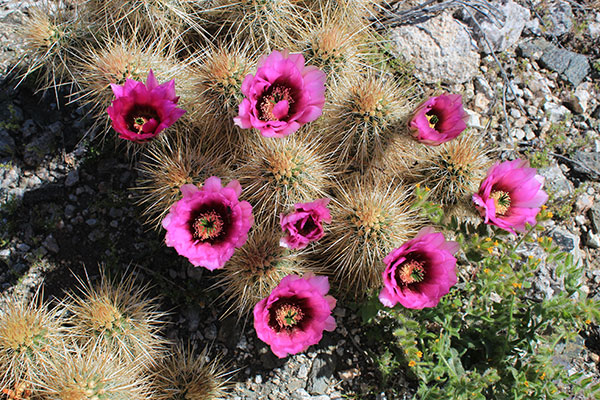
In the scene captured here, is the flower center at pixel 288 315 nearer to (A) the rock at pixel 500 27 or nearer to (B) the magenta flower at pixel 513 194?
(B) the magenta flower at pixel 513 194

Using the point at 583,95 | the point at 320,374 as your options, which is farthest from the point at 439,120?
the point at 583,95

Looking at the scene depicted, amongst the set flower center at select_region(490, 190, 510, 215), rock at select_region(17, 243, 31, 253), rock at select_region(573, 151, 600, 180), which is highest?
flower center at select_region(490, 190, 510, 215)

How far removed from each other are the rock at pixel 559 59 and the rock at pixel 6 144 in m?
4.23

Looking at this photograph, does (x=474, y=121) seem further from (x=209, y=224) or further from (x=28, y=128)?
(x=28, y=128)

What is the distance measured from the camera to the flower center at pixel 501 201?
2.83m

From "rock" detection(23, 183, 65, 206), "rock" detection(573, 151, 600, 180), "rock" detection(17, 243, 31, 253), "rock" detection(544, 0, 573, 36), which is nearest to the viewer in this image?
"rock" detection(17, 243, 31, 253)

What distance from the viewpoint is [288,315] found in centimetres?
258

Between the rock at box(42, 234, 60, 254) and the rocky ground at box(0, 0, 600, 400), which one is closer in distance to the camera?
the rocky ground at box(0, 0, 600, 400)

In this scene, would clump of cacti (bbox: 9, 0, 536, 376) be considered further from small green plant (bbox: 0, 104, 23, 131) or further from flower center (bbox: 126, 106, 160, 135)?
small green plant (bbox: 0, 104, 23, 131)

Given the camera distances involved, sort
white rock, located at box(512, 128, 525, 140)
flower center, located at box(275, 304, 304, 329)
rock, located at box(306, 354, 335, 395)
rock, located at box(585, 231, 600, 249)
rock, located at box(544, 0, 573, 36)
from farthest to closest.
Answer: rock, located at box(544, 0, 573, 36) < white rock, located at box(512, 128, 525, 140) < rock, located at box(585, 231, 600, 249) < rock, located at box(306, 354, 335, 395) < flower center, located at box(275, 304, 304, 329)

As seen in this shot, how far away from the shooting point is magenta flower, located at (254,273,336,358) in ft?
8.11

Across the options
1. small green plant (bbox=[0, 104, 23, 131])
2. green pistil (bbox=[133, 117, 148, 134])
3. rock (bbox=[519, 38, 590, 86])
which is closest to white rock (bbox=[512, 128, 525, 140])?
rock (bbox=[519, 38, 590, 86])

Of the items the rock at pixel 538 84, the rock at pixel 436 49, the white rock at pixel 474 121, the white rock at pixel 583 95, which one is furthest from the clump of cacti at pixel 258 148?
the white rock at pixel 583 95

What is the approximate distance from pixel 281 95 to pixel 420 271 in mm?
1202
